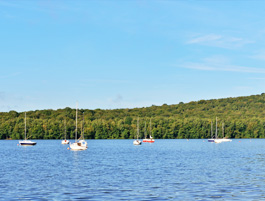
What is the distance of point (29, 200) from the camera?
123ft

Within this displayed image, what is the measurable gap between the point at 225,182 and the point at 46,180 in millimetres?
20618

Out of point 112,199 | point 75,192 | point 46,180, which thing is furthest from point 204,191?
point 46,180

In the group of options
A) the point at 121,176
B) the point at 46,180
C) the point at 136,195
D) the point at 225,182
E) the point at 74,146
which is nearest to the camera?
the point at 136,195

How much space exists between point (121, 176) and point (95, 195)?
1634cm

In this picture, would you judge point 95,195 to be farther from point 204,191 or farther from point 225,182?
point 225,182

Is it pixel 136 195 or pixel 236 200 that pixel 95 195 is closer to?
pixel 136 195

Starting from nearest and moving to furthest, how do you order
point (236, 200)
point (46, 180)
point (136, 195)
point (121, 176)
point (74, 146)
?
point (236, 200) → point (136, 195) → point (46, 180) → point (121, 176) → point (74, 146)

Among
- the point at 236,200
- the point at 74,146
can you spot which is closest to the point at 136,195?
the point at 236,200

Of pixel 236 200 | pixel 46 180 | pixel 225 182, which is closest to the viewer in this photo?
pixel 236 200

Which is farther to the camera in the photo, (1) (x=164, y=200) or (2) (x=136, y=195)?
(2) (x=136, y=195)

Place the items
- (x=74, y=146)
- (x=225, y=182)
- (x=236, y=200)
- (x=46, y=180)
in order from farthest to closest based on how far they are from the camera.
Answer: (x=74, y=146) < (x=46, y=180) < (x=225, y=182) < (x=236, y=200)

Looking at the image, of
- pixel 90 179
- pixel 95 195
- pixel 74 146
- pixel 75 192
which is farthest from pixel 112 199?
pixel 74 146

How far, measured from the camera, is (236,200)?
37.2 meters

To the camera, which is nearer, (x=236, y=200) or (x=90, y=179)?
(x=236, y=200)
